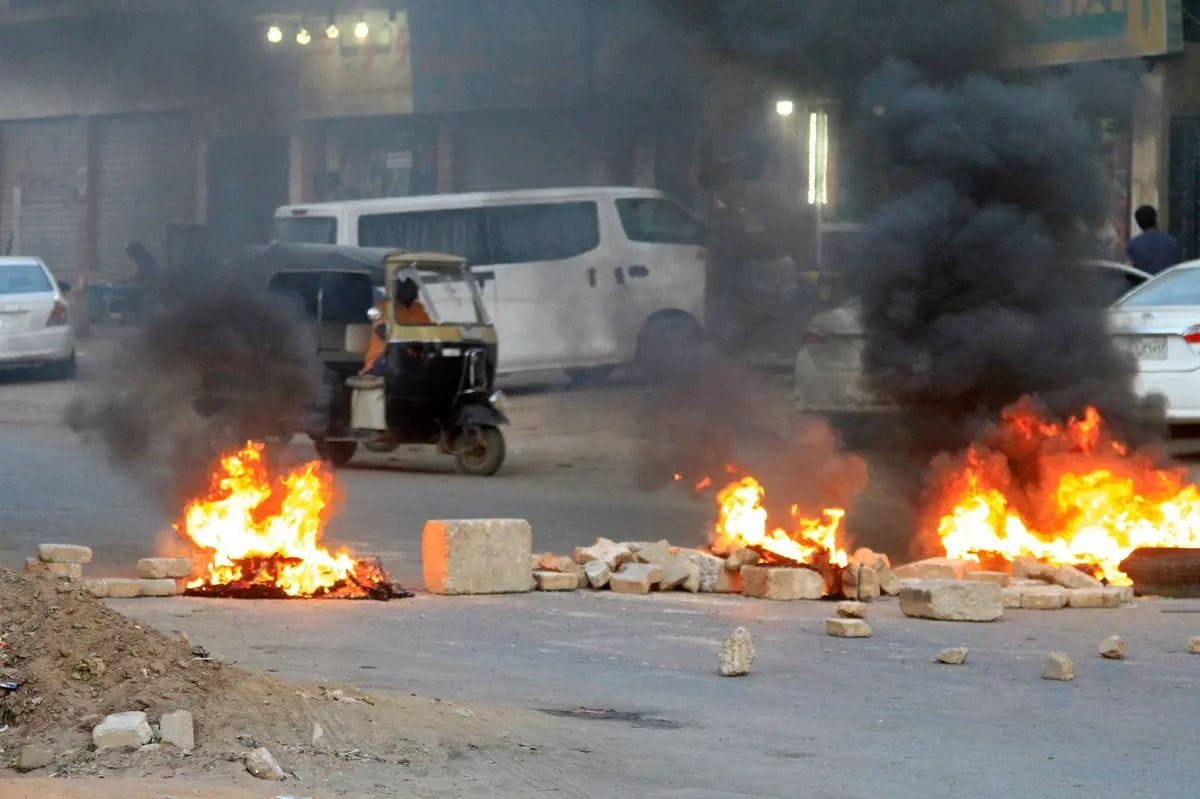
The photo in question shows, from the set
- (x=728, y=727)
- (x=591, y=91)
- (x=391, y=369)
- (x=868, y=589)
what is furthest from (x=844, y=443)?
(x=728, y=727)

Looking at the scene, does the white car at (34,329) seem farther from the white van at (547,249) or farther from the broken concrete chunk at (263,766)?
the broken concrete chunk at (263,766)

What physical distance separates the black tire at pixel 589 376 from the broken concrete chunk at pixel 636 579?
777 cm

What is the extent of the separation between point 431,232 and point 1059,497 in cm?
983

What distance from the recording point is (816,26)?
11836 millimetres

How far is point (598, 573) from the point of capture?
9.90m

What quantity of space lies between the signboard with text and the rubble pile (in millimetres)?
3458

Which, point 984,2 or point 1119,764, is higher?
point 984,2

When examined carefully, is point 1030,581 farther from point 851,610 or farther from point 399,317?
point 399,317

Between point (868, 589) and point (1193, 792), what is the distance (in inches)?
157

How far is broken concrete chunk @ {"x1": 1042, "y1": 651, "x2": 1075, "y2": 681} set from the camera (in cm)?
761

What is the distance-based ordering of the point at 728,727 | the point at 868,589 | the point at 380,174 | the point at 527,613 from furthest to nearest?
the point at 380,174, the point at 868,589, the point at 527,613, the point at 728,727

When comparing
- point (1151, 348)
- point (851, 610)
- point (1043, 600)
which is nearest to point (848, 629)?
point (851, 610)

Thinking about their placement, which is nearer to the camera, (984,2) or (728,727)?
(728,727)

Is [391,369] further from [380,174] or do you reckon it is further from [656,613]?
[380,174]
